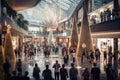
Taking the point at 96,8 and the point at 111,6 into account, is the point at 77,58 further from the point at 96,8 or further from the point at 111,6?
the point at 96,8

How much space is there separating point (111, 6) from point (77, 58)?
8.45 metres

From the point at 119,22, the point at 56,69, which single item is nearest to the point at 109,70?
the point at 56,69

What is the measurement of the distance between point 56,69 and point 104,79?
11.6 ft

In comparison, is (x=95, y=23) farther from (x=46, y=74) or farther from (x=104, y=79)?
(x=46, y=74)

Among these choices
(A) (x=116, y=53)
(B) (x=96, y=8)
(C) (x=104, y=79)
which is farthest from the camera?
(B) (x=96, y=8)

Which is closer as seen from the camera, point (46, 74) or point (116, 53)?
point (46, 74)

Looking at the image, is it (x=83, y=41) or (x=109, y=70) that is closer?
(x=109, y=70)

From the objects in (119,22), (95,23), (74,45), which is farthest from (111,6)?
(119,22)

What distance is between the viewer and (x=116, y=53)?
30094 millimetres

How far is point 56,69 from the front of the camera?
17.2 metres

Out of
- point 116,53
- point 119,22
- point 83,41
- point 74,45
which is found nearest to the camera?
point 119,22

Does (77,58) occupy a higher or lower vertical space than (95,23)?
lower

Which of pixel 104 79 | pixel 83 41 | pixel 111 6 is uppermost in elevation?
pixel 111 6

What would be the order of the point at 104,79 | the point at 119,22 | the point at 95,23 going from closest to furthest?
the point at 104,79 → the point at 119,22 → the point at 95,23
